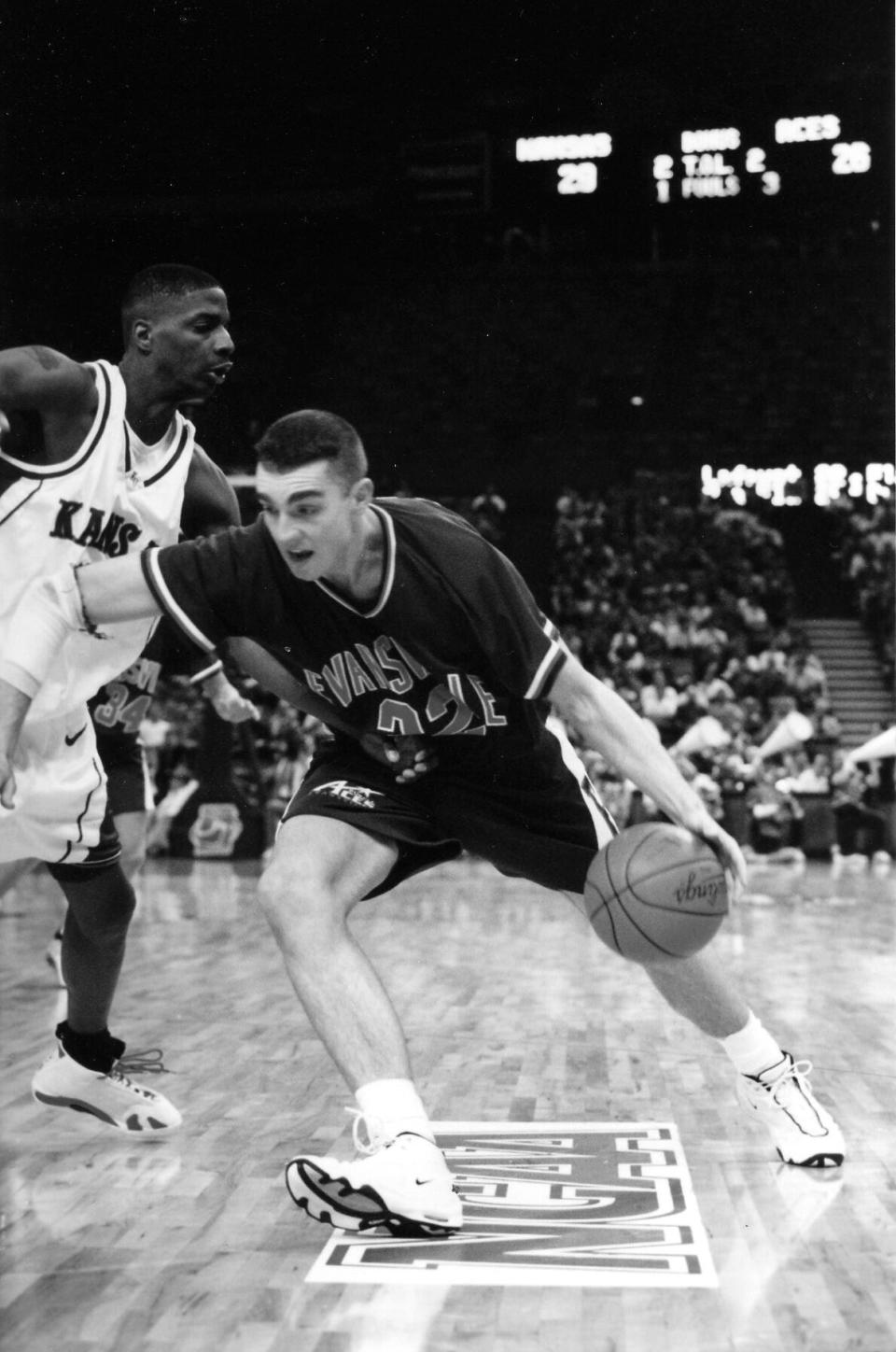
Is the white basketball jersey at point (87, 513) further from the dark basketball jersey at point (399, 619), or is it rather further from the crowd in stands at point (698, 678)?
the crowd in stands at point (698, 678)

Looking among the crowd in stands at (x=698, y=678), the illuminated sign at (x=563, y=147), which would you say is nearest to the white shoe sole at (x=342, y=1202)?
the crowd in stands at (x=698, y=678)

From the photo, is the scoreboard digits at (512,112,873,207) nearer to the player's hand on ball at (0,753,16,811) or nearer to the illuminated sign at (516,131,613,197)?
the illuminated sign at (516,131,613,197)

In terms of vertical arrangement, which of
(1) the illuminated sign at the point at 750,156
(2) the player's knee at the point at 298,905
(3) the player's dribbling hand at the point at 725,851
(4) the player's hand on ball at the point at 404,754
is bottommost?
(2) the player's knee at the point at 298,905

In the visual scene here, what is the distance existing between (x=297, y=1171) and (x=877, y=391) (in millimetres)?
19051

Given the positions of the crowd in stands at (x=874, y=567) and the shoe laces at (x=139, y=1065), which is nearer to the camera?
the shoe laces at (x=139, y=1065)

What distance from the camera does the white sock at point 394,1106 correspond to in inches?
99.3

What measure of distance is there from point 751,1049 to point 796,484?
17.1 meters

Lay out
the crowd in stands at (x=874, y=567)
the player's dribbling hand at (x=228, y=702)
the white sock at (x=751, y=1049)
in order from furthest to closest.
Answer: the crowd in stands at (x=874, y=567) → the player's dribbling hand at (x=228, y=702) → the white sock at (x=751, y=1049)

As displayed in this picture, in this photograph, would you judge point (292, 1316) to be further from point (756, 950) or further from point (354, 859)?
point (756, 950)

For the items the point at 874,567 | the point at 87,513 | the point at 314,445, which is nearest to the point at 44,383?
the point at 87,513

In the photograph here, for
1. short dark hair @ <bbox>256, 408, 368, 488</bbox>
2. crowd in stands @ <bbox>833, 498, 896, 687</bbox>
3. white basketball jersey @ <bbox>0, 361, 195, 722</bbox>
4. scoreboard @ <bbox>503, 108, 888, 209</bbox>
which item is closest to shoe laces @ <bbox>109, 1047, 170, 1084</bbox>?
white basketball jersey @ <bbox>0, 361, 195, 722</bbox>

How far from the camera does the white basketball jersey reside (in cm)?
312

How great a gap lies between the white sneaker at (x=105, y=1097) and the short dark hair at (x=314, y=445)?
1.62 meters

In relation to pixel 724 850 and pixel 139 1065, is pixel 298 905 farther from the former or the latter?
pixel 139 1065
